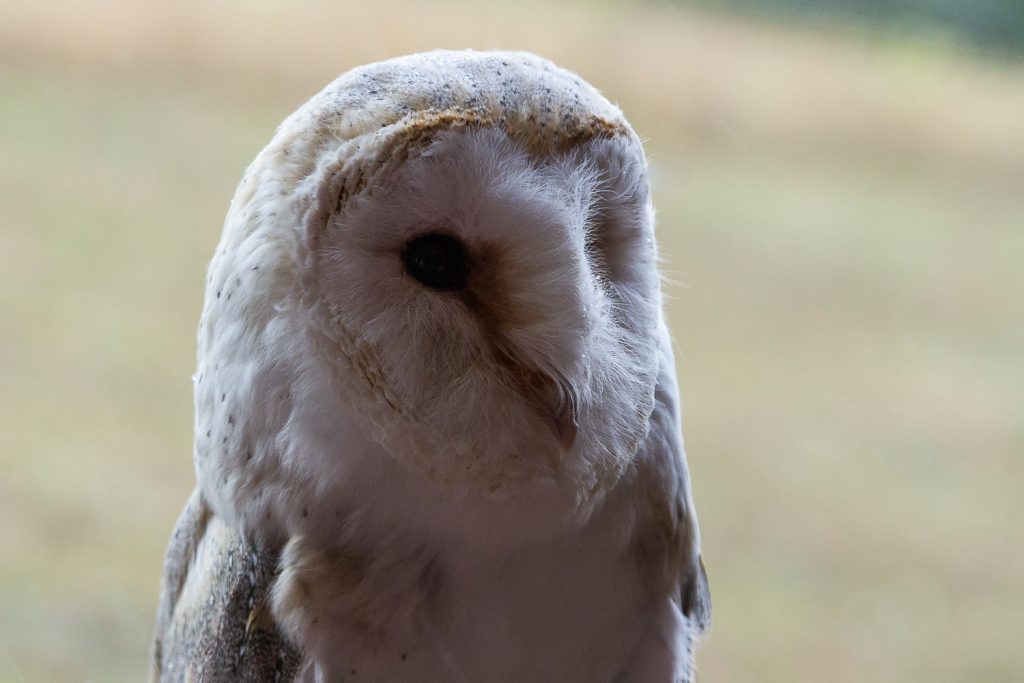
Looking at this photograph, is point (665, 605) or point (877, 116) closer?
point (665, 605)

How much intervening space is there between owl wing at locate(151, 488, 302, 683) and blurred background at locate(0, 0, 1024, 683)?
0.39 m

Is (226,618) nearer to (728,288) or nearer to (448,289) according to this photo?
(448,289)

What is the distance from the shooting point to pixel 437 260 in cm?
78

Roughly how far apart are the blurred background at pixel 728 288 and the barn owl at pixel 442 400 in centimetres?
52

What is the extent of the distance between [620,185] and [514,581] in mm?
307

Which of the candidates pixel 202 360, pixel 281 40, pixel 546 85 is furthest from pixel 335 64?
pixel 546 85

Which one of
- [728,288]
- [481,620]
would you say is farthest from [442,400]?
[728,288]

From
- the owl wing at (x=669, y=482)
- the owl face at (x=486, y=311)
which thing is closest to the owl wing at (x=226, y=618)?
the owl face at (x=486, y=311)

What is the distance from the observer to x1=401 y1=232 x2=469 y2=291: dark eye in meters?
0.77

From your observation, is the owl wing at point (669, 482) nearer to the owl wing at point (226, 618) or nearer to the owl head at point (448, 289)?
the owl head at point (448, 289)

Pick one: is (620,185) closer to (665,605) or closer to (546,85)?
(546,85)

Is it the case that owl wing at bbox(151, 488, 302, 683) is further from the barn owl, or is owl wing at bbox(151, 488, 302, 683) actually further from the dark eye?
the dark eye

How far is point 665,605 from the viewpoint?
93 centimetres

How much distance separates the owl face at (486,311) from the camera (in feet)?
2.47
